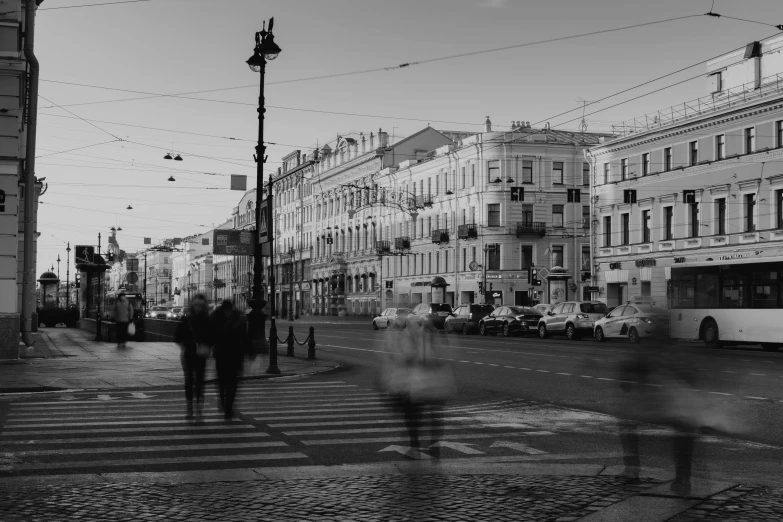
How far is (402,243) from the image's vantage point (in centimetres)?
8912

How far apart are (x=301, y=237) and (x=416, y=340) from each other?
351 ft

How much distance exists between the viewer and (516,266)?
78.6 m

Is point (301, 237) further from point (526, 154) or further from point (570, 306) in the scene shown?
point (570, 306)

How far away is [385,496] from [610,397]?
961cm

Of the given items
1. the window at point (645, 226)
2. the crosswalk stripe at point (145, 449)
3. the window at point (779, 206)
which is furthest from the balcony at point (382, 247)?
the crosswalk stripe at point (145, 449)

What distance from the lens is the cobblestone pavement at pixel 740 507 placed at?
7.07m

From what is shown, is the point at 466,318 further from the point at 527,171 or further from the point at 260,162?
the point at 260,162

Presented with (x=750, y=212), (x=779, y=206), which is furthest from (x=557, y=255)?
(x=779, y=206)

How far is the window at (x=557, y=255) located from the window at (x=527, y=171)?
19.4ft

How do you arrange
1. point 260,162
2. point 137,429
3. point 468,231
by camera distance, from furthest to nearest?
1. point 468,231
2. point 260,162
3. point 137,429

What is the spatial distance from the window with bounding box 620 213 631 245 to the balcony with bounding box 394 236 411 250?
2884cm

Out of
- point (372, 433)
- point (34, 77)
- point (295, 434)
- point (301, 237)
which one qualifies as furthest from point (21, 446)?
point (301, 237)

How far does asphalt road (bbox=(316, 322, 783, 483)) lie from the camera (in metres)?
10.1

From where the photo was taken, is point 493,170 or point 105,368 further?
point 493,170
